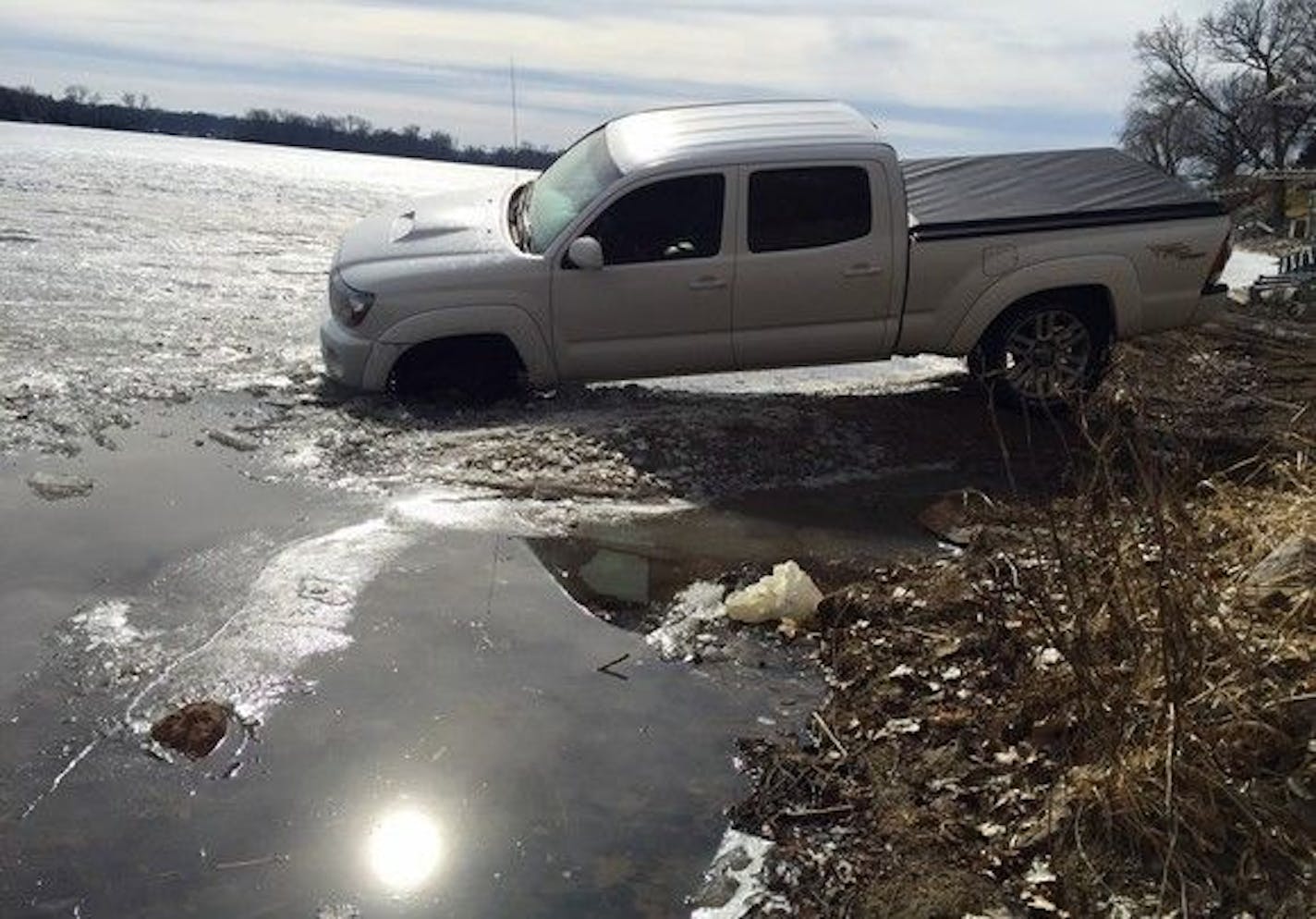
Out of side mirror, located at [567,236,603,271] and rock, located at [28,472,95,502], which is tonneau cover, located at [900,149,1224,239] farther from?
rock, located at [28,472,95,502]

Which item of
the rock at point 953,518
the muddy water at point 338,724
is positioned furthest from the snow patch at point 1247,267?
the muddy water at point 338,724

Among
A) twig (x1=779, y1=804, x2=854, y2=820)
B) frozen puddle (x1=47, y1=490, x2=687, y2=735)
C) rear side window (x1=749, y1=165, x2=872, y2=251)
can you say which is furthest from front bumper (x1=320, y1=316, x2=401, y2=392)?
twig (x1=779, y1=804, x2=854, y2=820)

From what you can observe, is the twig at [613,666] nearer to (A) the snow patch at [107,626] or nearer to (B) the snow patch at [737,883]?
(B) the snow patch at [737,883]

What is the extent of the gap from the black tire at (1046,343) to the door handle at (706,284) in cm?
198

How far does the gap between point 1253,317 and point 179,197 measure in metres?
23.3

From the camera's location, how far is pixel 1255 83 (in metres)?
76.5

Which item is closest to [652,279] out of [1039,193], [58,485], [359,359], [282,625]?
[359,359]

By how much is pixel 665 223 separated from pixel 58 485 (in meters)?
4.05

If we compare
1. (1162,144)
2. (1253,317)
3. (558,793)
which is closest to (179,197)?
(1253,317)

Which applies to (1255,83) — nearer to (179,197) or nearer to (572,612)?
(179,197)

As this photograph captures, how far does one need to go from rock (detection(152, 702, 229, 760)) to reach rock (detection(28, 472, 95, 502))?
8.87 feet

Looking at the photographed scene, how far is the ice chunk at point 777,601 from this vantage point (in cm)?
561

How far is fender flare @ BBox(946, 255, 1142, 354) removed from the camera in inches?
339

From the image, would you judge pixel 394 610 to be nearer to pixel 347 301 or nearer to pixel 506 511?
pixel 506 511
